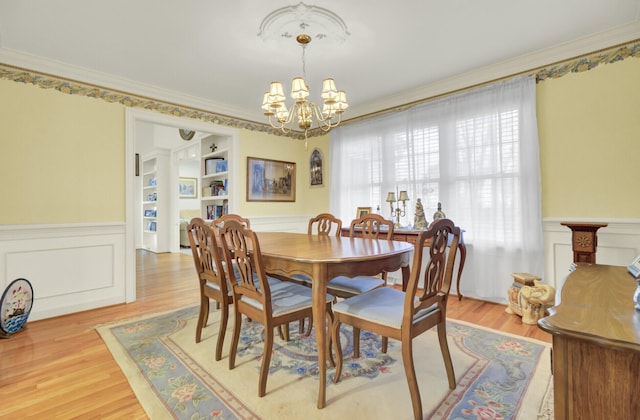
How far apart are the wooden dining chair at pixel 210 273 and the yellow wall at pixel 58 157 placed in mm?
1692

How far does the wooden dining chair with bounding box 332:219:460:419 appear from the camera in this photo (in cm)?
142

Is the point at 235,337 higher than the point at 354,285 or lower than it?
lower

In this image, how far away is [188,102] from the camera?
387 centimetres

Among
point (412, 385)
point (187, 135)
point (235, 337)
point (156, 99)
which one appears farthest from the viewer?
point (187, 135)

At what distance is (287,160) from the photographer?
16.9 feet

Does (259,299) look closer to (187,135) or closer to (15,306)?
(15,306)

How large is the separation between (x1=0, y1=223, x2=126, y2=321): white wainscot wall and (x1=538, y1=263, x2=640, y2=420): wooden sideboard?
3.80 m

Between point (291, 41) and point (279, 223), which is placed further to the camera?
point (279, 223)

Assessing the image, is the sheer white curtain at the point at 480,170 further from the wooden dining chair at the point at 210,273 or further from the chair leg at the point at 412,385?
the wooden dining chair at the point at 210,273

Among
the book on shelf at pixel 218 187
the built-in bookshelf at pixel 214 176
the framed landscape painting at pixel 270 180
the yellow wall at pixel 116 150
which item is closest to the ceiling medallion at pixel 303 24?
the yellow wall at pixel 116 150

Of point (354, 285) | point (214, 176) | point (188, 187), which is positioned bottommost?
point (354, 285)

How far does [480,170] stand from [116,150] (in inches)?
157

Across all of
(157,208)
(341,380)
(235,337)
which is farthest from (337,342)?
(157,208)

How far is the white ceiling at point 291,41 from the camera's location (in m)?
2.17
